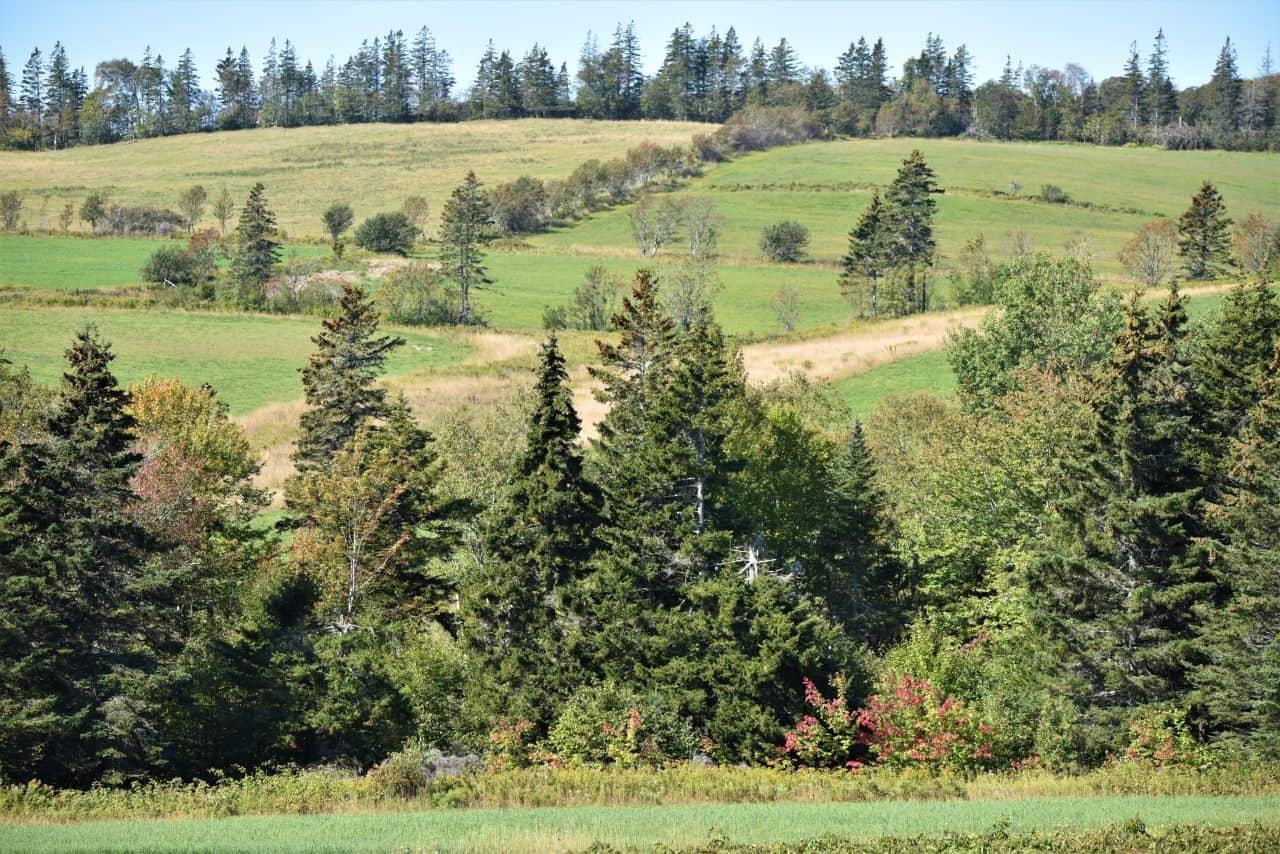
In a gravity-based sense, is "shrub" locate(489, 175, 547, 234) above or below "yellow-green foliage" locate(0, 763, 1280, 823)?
above

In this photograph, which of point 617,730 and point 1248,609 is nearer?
point 617,730

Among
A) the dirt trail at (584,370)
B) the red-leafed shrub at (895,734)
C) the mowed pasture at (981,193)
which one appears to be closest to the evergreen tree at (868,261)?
the dirt trail at (584,370)

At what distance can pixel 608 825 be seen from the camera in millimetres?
21422

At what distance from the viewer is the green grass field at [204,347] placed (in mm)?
80938

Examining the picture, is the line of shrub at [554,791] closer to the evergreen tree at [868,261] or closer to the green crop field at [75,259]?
the green crop field at [75,259]

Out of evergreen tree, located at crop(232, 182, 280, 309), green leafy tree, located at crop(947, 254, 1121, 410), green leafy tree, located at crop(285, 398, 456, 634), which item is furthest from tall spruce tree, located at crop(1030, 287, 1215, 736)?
evergreen tree, located at crop(232, 182, 280, 309)

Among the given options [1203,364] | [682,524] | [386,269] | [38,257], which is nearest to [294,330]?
[386,269]

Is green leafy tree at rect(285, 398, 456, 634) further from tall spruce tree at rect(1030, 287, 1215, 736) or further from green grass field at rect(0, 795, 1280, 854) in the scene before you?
tall spruce tree at rect(1030, 287, 1215, 736)

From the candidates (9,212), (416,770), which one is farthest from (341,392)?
(9,212)

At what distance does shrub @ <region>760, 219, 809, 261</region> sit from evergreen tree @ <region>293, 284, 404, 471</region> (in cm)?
8998

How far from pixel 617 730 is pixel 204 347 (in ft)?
215

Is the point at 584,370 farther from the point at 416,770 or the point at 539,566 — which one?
the point at 416,770

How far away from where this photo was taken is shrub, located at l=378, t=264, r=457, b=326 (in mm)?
108062

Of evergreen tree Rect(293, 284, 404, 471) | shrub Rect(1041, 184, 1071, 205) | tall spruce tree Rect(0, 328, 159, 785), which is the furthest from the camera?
shrub Rect(1041, 184, 1071, 205)
